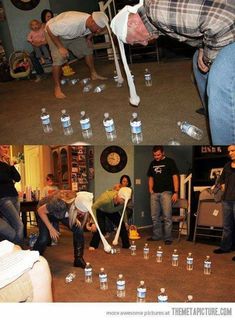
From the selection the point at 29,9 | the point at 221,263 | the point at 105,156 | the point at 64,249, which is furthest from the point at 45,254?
the point at 29,9

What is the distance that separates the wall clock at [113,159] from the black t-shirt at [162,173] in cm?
8

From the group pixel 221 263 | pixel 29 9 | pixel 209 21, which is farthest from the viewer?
pixel 29 9

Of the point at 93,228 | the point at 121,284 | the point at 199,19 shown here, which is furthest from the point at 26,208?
the point at 199,19

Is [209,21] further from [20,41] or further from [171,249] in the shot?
[20,41]

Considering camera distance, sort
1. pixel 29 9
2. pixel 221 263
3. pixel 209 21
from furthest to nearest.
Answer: pixel 29 9
pixel 221 263
pixel 209 21

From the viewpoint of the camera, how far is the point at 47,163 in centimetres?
113

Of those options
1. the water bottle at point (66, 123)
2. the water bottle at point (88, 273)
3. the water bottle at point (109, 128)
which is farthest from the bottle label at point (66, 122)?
the water bottle at point (88, 273)

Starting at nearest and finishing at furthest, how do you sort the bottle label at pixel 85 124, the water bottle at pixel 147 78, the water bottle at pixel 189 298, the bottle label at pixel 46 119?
the water bottle at pixel 189 298 < the bottle label at pixel 85 124 < the bottle label at pixel 46 119 < the water bottle at pixel 147 78

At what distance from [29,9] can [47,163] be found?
0.59 metres

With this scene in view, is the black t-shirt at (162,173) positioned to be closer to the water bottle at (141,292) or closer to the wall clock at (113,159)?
the wall clock at (113,159)

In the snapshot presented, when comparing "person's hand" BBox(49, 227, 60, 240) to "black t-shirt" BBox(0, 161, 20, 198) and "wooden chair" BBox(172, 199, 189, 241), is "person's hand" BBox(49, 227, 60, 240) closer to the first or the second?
"black t-shirt" BBox(0, 161, 20, 198)

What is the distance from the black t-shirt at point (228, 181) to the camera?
110 centimetres

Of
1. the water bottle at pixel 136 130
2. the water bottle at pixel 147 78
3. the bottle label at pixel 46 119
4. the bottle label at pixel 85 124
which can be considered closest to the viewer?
the water bottle at pixel 136 130

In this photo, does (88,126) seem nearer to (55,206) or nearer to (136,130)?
(136,130)
